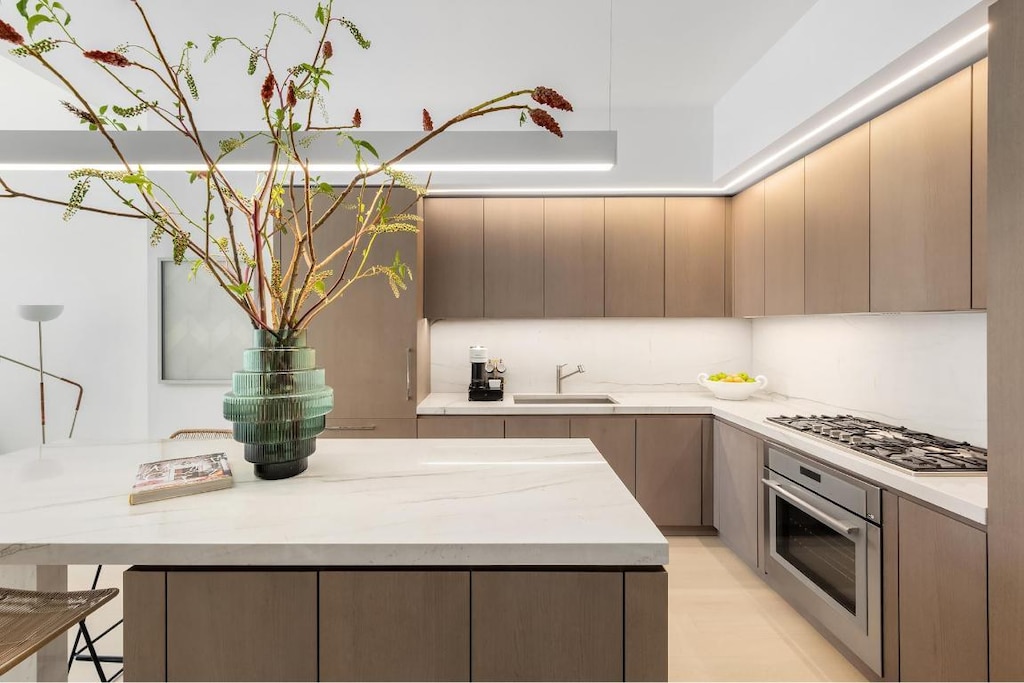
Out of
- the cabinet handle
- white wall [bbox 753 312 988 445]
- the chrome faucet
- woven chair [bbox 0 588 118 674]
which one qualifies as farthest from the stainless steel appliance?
woven chair [bbox 0 588 118 674]

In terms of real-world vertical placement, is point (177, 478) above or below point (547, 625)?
above

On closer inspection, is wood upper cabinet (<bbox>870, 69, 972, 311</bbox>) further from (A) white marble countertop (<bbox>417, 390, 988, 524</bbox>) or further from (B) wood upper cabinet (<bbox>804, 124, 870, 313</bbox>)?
(A) white marble countertop (<bbox>417, 390, 988, 524</bbox>)

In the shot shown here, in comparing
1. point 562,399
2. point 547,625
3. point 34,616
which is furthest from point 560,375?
point 34,616

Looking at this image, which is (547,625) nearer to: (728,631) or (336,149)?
(336,149)

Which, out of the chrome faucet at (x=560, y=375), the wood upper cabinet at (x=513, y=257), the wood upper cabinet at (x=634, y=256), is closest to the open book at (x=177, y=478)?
the wood upper cabinet at (x=513, y=257)

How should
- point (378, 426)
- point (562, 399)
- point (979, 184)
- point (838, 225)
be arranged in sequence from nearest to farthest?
point (979, 184), point (838, 225), point (378, 426), point (562, 399)

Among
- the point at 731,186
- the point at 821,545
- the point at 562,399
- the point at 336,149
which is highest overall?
the point at 731,186

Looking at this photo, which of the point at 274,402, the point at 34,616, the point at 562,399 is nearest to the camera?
the point at 34,616

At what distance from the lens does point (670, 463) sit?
323 centimetres

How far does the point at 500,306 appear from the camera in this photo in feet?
11.7

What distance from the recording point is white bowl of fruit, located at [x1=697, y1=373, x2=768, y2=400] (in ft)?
10.9

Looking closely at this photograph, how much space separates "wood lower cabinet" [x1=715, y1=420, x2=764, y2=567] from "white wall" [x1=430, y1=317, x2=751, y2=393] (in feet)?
2.59

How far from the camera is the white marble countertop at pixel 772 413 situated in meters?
1.56

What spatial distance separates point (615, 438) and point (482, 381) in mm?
997
